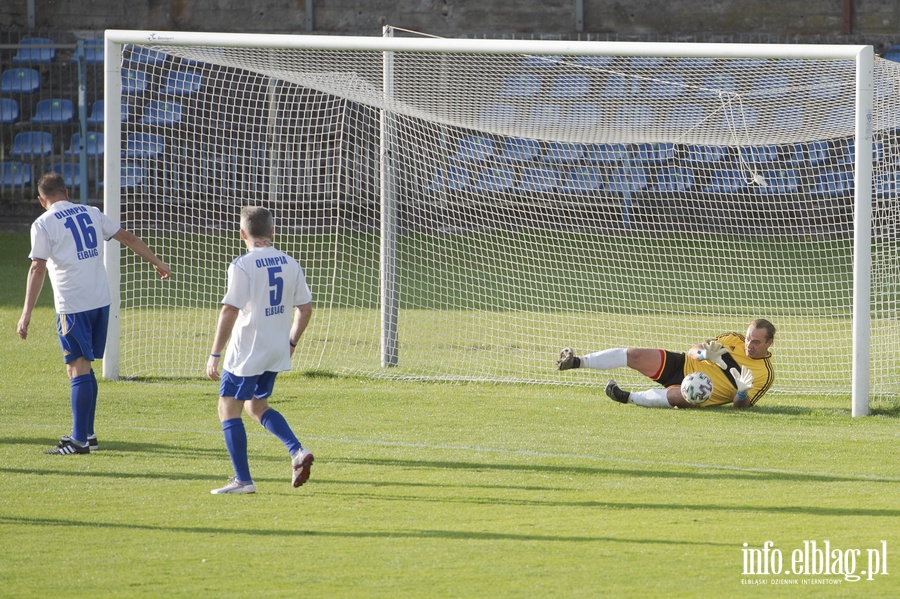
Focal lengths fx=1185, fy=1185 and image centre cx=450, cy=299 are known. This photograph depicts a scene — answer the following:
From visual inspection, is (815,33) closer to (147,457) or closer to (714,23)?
(714,23)

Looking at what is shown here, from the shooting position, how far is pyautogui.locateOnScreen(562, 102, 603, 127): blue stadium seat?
12.3m

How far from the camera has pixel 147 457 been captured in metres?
7.20

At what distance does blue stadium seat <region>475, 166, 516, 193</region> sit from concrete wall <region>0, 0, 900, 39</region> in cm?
537

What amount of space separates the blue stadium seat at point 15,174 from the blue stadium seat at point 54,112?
3.16 ft

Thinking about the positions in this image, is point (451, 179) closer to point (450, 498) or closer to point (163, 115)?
point (163, 115)

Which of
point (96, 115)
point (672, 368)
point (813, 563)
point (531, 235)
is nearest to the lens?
point (813, 563)

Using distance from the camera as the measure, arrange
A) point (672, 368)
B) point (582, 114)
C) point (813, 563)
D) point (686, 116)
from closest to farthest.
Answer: point (813, 563) → point (672, 368) → point (686, 116) → point (582, 114)

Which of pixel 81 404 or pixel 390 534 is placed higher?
pixel 81 404

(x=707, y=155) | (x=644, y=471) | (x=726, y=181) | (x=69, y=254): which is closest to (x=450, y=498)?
(x=644, y=471)

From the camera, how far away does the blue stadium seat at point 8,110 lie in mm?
20625

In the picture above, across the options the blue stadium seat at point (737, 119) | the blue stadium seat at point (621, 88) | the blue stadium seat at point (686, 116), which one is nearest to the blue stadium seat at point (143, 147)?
the blue stadium seat at point (621, 88)

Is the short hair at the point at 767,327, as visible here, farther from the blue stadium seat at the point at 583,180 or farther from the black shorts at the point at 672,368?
the blue stadium seat at the point at 583,180

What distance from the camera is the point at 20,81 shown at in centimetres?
2078

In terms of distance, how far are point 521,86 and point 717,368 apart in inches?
207
